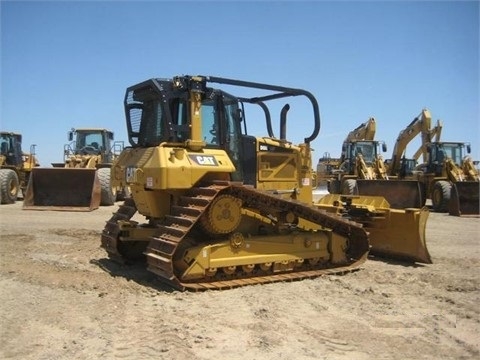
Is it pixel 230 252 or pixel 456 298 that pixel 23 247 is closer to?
pixel 230 252

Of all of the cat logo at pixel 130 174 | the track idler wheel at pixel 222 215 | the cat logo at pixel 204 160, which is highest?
the cat logo at pixel 204 160

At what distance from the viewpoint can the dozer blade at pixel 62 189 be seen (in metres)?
14.6

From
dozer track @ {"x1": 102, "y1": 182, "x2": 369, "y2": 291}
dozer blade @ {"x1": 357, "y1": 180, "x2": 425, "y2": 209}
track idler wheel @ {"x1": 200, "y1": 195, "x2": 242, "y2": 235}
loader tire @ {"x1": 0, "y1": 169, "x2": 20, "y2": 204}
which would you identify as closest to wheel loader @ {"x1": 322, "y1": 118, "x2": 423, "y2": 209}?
dozer blade @ {"x1": 357, "y1": 180, "x2": 425, "y2": 209}

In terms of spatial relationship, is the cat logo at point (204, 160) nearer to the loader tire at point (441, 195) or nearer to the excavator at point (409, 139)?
the loader tire at point (441, 195)

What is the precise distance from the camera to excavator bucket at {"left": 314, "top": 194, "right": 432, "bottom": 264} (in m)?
8.15

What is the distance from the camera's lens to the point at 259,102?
8.51 meters

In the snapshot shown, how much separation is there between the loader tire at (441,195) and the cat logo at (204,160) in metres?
14.4

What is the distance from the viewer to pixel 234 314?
516 centimetres

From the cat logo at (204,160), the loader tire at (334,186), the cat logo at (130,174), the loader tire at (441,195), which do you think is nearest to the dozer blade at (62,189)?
the cat logo at (130,174)

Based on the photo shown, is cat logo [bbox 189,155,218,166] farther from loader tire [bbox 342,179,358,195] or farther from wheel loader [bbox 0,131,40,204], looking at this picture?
wheel loader [bbox 0,131,40,204]

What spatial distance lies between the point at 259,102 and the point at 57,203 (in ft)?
29.7

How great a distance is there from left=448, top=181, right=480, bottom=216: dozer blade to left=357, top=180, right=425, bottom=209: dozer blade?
22.1 ft

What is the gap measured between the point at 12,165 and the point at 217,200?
15.9 meters

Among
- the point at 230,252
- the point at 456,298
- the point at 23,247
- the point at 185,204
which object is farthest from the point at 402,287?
the point at 23,247
